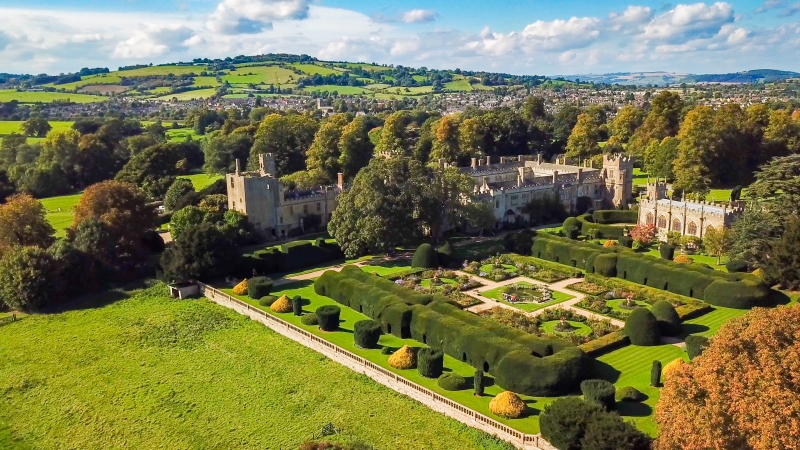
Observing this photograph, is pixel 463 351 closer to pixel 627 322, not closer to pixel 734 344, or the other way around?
Answer: pixel 627 322

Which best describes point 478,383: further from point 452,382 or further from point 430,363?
point 430,363

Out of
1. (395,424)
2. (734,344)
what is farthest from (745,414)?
(395,424)

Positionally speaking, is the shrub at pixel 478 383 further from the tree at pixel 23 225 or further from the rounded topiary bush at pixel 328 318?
the tree at pixel 23 225

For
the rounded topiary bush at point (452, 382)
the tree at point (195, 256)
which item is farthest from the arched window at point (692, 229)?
the tree at point (195, 256)

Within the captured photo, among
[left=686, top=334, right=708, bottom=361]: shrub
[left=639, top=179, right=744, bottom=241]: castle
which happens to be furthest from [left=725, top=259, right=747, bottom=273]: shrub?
[left=686, top=334, right=708, bottom=361]: shrub

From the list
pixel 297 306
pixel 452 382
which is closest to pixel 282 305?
pixel 297 306

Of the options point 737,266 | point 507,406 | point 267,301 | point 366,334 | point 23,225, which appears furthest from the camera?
point 23,225
